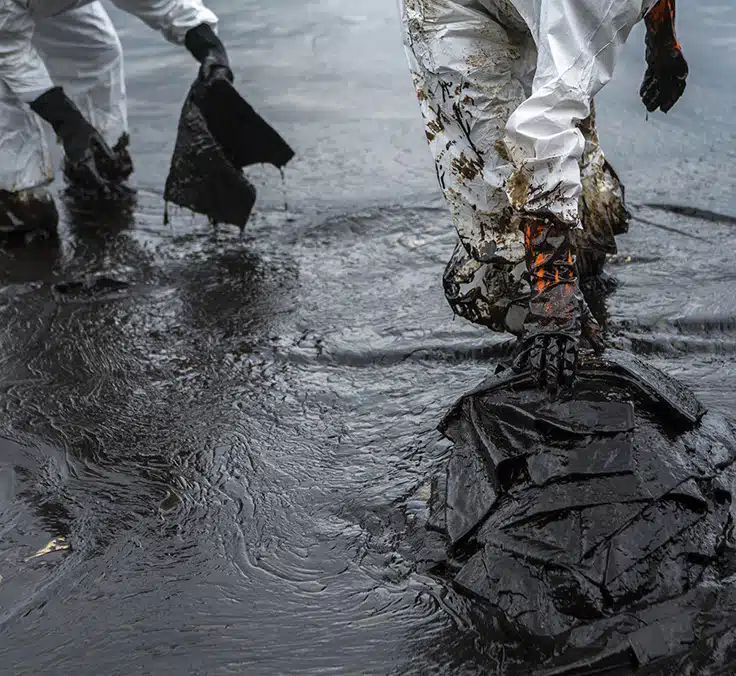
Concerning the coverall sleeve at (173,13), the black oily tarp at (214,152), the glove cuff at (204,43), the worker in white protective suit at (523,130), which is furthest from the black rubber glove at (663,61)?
the coverall sleeve at (173,13)

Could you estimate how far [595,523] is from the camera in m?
2.20

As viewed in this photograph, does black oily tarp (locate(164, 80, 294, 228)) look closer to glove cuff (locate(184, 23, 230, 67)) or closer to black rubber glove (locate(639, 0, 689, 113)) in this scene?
glove cuff (locate(184, 23, 230, 67))

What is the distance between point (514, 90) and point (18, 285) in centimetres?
252

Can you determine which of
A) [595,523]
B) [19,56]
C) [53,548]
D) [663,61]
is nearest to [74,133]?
[19,56]

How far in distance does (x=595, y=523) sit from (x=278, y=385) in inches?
55.2

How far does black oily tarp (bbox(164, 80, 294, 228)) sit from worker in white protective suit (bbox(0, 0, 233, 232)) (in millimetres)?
130

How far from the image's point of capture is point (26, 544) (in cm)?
259

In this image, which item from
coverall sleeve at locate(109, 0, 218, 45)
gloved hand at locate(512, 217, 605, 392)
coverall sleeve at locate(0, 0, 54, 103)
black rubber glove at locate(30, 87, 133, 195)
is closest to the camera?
gloved hand at locate(512, 217, 605, 392)

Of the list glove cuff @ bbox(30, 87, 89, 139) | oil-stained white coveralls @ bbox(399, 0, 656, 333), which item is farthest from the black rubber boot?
oil-stained white coveralls @ bbox(399, 0, 656, 333)

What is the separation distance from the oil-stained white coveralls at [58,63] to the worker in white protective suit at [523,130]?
2335mm

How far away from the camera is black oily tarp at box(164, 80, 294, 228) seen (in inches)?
169

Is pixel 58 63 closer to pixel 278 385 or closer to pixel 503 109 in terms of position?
pixel 278 385

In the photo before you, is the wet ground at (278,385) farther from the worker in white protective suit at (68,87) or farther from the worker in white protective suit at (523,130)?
the worker in white protective suit at (523,130)

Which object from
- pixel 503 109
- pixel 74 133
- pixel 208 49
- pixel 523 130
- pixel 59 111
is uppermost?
pixel 523 130
